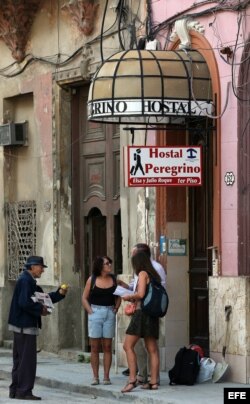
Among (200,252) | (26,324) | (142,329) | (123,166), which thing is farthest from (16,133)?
(142,329)

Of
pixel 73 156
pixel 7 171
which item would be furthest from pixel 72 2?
pixel 7 171

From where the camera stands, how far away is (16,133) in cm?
2102

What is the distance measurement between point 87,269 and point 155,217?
9.32 feet

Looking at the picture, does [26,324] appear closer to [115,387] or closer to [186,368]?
[115,387]

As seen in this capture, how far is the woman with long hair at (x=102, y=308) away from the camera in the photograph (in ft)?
50.5

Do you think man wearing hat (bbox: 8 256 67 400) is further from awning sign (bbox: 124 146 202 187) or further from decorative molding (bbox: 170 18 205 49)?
decorative molding (bbox: 170 18 205 49)

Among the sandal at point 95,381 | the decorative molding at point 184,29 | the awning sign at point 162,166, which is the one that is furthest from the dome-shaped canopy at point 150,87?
the sandal at point 95,381

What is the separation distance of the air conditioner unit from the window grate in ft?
3.59

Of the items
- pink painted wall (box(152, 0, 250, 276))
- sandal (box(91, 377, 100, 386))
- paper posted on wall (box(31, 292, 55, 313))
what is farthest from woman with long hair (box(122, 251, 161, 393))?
pink painted wall (box(152, 0, 250, 276))

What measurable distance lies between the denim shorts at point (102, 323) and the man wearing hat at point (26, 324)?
0.87 m

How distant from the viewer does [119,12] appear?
1795 centimetres

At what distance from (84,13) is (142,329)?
627cm

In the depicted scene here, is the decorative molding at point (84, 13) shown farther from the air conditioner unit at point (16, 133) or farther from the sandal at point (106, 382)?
the sandal at point (106, 382)

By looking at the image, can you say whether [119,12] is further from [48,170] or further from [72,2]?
[48,170]
